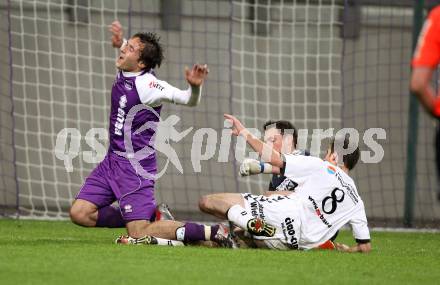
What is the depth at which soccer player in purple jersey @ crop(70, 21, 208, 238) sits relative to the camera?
8.58m

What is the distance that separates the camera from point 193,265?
686cm

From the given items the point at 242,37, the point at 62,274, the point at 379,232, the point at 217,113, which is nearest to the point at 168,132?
the point at 217,113

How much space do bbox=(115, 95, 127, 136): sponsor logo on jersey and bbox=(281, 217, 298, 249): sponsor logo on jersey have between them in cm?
157

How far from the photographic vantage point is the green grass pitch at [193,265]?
243 inches

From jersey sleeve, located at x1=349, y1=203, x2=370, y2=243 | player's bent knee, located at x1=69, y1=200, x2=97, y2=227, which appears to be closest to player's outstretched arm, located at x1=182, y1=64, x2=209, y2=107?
player's bent knee, located at x1=69, y1=200, x2=97, y2=227

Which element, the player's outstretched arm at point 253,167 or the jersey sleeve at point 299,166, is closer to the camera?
the player's outstretched arm at point 253,167

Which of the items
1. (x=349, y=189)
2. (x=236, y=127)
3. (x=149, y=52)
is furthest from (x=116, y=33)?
(x=349, y=189)

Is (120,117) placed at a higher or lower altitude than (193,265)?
higher

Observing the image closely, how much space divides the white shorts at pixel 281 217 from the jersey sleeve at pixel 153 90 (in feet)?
3.60

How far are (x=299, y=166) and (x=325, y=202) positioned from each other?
399 millimetres

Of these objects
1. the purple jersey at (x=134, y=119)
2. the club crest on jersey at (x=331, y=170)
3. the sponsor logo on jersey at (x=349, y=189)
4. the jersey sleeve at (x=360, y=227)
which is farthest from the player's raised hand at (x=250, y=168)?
the purple jersey at (x=134, y=119)

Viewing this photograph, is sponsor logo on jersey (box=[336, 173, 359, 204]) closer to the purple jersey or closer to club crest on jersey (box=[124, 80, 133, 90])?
the purple jersey

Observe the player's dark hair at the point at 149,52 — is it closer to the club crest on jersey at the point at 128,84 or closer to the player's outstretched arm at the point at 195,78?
the club crest on jersey at the point at 128,84

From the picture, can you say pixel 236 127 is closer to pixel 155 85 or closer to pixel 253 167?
pixel 253 167
